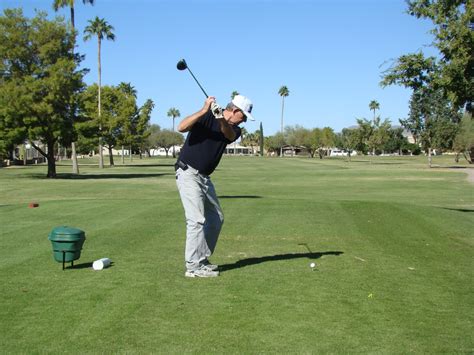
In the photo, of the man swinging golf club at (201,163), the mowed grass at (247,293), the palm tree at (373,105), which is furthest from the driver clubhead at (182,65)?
the palm tree at (373,105)

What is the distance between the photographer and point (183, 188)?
7.62 m

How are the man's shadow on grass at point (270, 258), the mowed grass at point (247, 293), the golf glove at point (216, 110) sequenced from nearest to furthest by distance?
the mowed grass at point (247, 293), the golf glove at point (216, 110), the man's shadow on grass at point (270, 258)

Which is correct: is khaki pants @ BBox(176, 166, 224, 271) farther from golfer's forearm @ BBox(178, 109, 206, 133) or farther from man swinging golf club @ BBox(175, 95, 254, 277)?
golfer's forearm @ BBox(178, 109, 206, 133)

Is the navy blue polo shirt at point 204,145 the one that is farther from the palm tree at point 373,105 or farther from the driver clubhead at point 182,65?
the palm tree at point 373,105

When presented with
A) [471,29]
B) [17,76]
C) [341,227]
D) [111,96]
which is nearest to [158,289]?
[341,227]

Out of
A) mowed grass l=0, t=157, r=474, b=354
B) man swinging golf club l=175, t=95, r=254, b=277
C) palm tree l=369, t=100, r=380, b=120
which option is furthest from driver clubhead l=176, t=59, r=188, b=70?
palm tree l=369, t=100, r=380, b=120

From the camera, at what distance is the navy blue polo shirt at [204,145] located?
7.53 m

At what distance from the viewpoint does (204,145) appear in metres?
7.59

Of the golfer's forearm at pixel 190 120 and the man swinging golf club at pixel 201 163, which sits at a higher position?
the golfer's forearm at pixel 190 120

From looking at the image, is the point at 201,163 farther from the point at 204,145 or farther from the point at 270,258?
the point at 270,258

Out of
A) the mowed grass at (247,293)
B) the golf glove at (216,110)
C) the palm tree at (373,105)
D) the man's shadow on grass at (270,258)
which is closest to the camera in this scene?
the mowed grass at (247,293)

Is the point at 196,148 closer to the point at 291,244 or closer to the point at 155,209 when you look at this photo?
the point at 291,244

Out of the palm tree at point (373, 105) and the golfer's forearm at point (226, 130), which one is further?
the palm tree at point (373, 105)

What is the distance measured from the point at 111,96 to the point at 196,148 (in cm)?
7635
